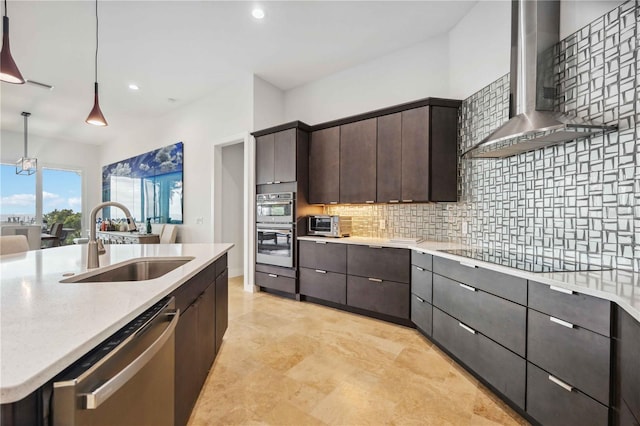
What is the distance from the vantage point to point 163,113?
578 centimetres

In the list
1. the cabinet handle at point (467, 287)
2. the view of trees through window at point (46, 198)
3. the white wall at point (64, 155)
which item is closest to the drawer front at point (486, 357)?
the cabinet handle at point (467, 287)

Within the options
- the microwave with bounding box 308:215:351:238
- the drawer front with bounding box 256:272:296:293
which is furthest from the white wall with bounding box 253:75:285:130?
the drawer front with bounding box 256:272:296:293

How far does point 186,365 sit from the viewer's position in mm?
1471

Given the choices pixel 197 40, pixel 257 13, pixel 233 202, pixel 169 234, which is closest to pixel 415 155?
pixel 257 13

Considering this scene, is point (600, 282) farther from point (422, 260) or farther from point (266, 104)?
point (266, 104)

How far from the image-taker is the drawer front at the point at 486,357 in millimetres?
1651

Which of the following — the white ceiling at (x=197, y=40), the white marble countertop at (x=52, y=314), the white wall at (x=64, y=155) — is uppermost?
the white ceiling at (x=197, y=40)

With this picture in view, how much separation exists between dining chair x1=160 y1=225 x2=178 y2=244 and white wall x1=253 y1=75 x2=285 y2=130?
2.64 m

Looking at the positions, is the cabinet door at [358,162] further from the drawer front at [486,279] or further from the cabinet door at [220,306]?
the cabinet door at [220,306]

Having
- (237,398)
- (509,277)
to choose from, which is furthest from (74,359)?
(509,277)

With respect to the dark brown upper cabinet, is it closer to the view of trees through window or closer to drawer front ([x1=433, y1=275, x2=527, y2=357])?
drawer front ([x1=433, y1=275, x2=527, y2=357])

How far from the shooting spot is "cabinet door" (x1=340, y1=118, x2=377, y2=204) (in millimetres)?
3375

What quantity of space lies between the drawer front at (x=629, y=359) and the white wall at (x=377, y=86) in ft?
9.15

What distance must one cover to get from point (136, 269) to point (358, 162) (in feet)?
8.33
